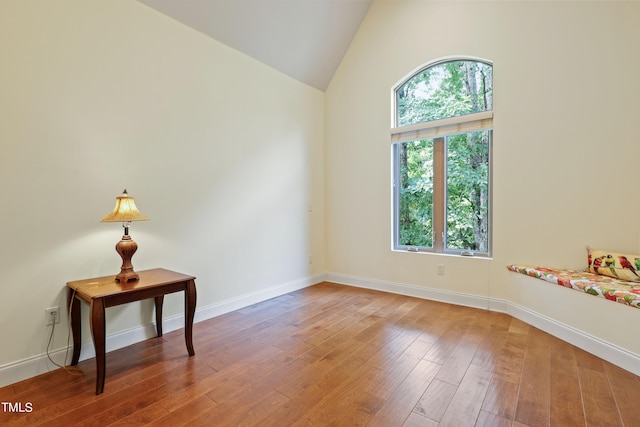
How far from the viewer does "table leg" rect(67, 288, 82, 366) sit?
2.22 m

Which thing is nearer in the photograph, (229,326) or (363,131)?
(229,326)

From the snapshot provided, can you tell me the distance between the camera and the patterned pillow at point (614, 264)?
2525 millimetres

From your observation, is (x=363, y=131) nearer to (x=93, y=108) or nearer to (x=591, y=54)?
(x=591, y=54)

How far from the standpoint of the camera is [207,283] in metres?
3.18

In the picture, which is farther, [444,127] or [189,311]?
[444,127]

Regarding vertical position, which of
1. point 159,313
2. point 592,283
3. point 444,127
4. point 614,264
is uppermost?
point 444,127

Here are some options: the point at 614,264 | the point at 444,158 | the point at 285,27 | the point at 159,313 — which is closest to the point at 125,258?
the point at 159,313

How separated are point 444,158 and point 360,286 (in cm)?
201

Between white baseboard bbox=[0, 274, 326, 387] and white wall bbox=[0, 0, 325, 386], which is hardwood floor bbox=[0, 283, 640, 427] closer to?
white baseboard bbox=[0, 274, 326, 387]

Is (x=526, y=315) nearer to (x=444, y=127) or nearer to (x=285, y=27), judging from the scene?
(x=444, y=127)

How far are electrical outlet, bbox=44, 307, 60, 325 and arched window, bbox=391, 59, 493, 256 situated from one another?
347 cm

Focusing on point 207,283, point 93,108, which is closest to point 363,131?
point 207,283

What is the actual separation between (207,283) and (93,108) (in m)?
1.80

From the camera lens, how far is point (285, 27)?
11.7 ft
